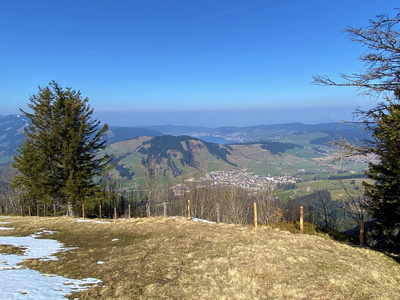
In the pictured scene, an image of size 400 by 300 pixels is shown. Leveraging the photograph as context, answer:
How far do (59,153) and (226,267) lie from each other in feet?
82.4

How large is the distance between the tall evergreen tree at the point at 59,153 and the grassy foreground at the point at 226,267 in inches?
585

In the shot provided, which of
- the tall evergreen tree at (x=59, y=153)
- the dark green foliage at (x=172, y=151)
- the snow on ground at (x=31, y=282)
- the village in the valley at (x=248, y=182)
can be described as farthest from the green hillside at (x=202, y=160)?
the snow on ground at (x=31, y=282)

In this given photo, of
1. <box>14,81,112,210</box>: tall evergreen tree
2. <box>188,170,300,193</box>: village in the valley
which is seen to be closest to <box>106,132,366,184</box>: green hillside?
<box>188,170,300,193</box>: village in the valley

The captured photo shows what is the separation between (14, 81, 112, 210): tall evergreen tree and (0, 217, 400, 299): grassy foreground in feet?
48.8

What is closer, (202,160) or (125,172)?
(125,172)

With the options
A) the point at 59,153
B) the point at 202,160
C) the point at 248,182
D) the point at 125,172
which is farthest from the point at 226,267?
the point at 202,160

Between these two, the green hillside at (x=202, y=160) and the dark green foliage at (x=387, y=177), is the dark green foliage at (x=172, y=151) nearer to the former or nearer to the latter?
the green hillside at (x=202, y=160)

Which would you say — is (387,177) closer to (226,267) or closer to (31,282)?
(226,267)

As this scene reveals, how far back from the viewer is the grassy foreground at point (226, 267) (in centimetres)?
711

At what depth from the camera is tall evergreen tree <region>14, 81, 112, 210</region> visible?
26.5 m

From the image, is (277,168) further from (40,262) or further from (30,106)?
(40,262)

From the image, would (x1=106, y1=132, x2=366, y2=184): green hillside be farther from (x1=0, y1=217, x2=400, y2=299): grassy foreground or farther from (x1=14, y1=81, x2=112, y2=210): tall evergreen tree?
(x1=0, y1=217, x2=400, y2=299): grassy foreground

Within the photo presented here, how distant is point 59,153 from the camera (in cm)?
2769

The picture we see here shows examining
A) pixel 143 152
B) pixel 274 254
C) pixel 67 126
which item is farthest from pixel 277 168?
pixel 274 254
